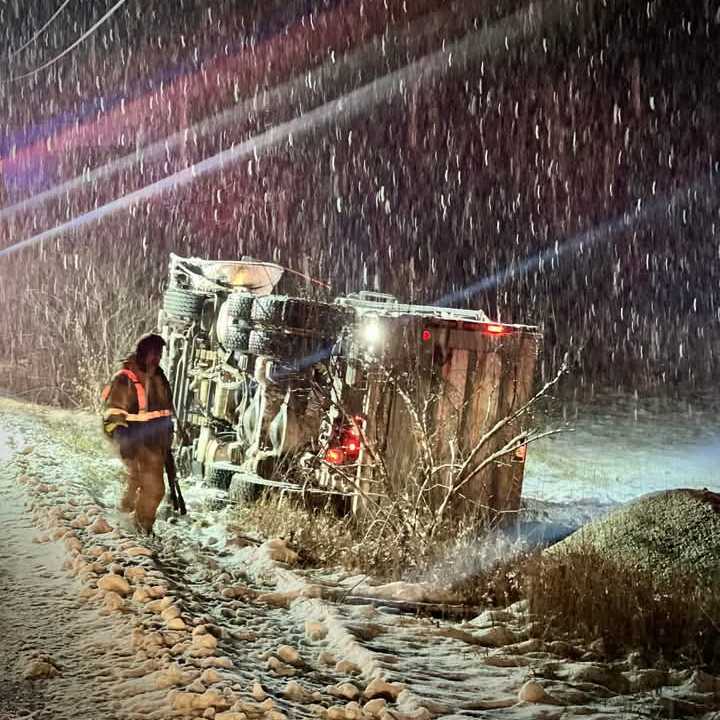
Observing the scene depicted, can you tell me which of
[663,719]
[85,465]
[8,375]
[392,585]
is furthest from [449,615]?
[8,375]

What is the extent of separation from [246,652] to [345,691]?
0.77 metres

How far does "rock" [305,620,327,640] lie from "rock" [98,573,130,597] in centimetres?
121

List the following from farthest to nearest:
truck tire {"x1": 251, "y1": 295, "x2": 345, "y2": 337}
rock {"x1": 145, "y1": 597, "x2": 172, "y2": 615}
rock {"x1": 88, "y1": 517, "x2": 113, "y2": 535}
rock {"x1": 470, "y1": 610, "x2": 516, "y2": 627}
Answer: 1. truck tire {"x1": 251, "y1": 295, "x2": 345, "y2": 337}
2. rock {"x1": 88, "y1": 517, "x2": 113, "y2": 535}
3. rock {"x1": 470, "y1": 610, "x2": 516, "y2": 627}
4. rock {"x1": 145, "y1": 597, "x2": 172, "y2": 615}

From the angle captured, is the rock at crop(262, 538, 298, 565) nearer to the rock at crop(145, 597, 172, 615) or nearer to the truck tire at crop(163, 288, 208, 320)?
the rock at crop(145, 597, 172, 615)

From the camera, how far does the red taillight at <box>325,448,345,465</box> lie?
816cm

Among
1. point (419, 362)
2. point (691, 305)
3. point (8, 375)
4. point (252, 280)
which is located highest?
point (691, 305)

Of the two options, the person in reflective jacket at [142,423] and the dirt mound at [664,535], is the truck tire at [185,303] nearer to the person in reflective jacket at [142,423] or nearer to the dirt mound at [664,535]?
the person in reflective jacket at [142,423]

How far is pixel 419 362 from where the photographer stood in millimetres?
7875

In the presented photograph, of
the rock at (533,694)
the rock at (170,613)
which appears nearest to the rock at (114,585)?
the rock at (170,613)

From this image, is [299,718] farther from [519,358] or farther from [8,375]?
[8,375]

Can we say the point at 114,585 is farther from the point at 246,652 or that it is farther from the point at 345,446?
the point at 345,446

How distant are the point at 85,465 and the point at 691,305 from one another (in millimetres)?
30298

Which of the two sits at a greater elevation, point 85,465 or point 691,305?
point 691,305

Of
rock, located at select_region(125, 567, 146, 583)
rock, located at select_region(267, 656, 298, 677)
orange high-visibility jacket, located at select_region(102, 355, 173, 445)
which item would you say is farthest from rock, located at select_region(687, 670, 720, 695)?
orange high-visibility jacket, located at select_region(102, 355, 173, 445)
